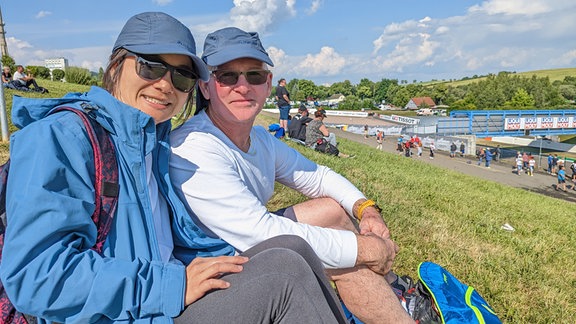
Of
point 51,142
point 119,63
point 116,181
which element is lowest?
point 116,181

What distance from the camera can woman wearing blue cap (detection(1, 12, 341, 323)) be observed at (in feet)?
4.54

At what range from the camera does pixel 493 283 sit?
149 inches

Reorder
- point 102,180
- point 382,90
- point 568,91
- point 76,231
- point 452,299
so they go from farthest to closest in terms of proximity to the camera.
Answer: point 382,90
point 568,91
point 452,299
point 102,180
point 76,231

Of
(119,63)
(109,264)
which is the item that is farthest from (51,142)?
(119,63)

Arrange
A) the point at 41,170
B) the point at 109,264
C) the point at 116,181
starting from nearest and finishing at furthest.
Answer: the point at 41,170
the point at 109,264
the point at 116,181

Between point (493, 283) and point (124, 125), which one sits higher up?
point (124, 125)

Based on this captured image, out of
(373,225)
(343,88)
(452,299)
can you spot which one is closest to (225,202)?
(373,225)

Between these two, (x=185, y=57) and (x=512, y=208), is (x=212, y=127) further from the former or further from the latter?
(x=512, y=208)

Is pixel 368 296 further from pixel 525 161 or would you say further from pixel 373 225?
pixel 525 161

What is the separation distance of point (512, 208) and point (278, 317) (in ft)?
26.2

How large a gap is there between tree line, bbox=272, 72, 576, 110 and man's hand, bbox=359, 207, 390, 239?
280 ft

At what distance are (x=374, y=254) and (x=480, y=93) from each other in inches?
3777

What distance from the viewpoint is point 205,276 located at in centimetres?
164

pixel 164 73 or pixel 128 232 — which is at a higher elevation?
pixel 164 73
